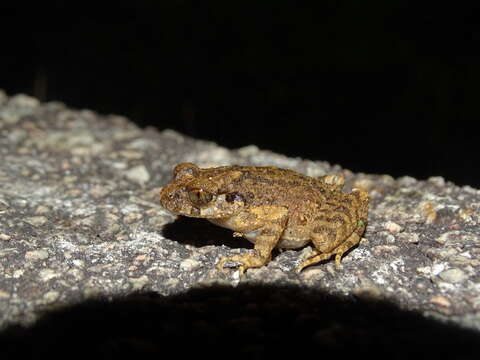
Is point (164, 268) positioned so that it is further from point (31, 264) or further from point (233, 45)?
point (233, 45)

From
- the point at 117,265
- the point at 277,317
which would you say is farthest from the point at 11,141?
the point at 277,317

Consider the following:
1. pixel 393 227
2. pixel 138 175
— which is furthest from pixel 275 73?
pixel 393 227

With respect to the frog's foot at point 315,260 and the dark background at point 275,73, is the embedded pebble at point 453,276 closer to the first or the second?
the frog's foot at point 315,260

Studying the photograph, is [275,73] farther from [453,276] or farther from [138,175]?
[453,276]

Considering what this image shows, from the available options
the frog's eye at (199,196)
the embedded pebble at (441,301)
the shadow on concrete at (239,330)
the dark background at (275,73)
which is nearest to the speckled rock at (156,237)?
the embedded pebble at (441,301)

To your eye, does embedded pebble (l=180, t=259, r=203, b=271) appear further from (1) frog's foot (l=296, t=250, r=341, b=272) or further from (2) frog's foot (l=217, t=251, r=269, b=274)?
(1) frog's foot (l=296, t=250, r=341, b=272)

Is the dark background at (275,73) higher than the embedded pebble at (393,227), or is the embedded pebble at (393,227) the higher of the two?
the dark background at (275,73)
